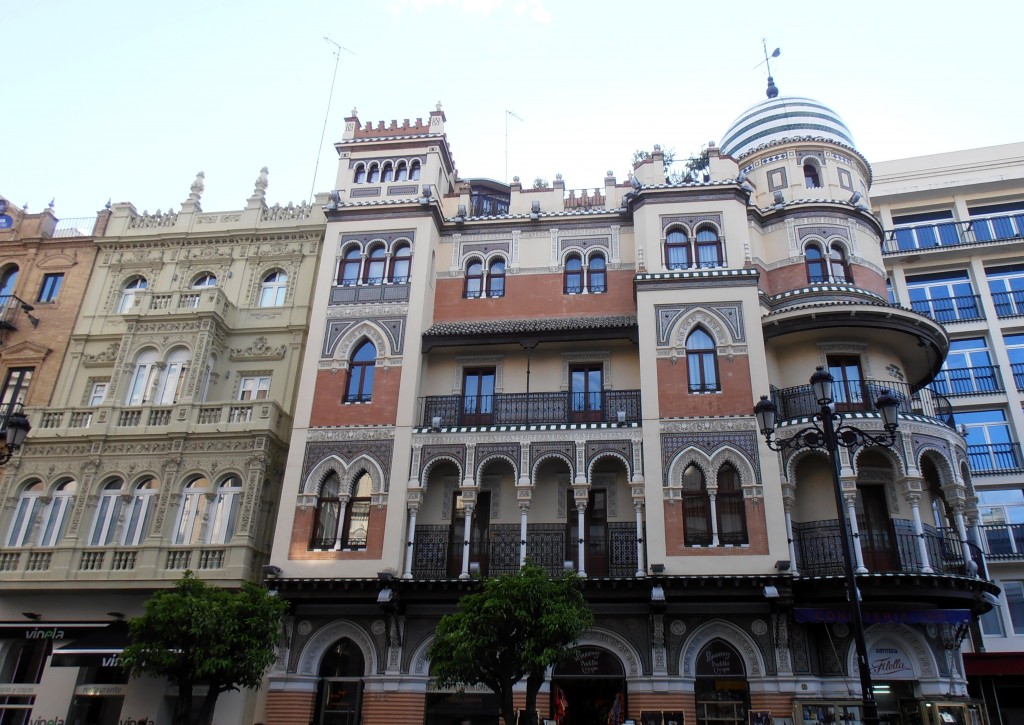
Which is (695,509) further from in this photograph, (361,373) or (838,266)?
(361,373)

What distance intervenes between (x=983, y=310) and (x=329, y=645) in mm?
26806

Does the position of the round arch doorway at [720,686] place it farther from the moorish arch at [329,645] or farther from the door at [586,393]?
the moorish arch at [329,645]

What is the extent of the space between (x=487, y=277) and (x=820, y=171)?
1160 cm

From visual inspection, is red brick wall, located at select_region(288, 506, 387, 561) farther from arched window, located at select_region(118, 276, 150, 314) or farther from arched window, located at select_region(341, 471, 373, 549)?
arched window, located at select_region(118, 276, 150, 314)

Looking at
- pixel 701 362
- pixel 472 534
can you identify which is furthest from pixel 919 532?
pixel 472 534

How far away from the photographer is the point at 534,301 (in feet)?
80.5

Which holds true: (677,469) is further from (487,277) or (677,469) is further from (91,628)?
(91,628)

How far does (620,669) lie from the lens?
1914cm

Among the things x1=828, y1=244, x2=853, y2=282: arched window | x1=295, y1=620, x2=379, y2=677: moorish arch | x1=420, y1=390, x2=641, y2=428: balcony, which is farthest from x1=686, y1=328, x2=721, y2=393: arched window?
x1=295, y1=620, x2=379, y2=677: moorish arch

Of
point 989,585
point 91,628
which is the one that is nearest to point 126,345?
point 91,628

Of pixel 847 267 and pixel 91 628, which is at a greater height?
pixel 847 267

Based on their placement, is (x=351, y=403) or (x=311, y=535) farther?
(x=351, y=403)

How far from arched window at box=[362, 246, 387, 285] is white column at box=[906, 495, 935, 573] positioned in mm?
16061

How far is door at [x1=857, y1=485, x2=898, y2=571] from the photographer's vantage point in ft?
64.2
